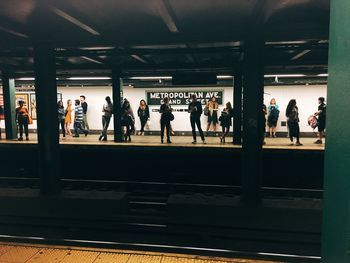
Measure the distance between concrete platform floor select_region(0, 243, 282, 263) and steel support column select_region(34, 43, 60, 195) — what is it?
2.67 metres

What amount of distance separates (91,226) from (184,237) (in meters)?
1.80

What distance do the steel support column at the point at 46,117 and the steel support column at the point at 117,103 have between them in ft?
17.4

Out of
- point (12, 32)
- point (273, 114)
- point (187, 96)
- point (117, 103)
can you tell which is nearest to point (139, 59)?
point (117, 103)

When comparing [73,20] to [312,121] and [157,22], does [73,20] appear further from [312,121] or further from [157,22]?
[312,121]

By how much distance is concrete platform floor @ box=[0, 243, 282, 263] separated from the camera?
3932 millimetres

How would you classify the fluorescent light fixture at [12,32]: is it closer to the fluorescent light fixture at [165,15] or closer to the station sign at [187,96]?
the fluorescent light fixture at [165,15]

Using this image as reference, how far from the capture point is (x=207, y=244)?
16.4 feet

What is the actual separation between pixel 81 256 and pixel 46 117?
3.76 metres

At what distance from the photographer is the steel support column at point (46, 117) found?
21.9 feet

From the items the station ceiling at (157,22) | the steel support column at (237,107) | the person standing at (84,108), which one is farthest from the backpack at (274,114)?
the person standing at (84,108)

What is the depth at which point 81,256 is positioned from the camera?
160 inches

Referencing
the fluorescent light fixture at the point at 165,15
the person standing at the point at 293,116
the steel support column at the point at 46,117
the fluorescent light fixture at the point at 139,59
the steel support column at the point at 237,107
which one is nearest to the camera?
the fluorescent light fixture at the point at 165,15

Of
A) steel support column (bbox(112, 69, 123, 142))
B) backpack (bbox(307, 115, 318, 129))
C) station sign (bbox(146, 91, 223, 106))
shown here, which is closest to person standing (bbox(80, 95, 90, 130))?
steel support column (bbox(112, 69, 123, 142))

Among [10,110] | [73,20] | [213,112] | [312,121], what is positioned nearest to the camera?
[73,20]
